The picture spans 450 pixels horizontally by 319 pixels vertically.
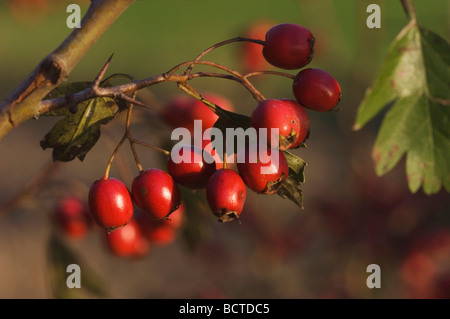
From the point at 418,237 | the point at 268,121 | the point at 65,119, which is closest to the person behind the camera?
the point at 268,121

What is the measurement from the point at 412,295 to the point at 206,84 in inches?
237

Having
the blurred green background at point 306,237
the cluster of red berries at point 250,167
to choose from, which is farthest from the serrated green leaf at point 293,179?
the blurred green background at point 306,237

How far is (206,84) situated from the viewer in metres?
7.91

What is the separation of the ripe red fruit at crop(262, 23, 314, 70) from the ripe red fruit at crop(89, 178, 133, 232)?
1.09 feet

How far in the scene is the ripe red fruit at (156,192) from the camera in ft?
2.85

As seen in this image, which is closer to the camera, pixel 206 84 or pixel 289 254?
pixel 289 254

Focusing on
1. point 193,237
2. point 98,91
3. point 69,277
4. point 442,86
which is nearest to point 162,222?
point 193,237

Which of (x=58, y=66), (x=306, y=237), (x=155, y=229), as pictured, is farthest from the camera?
(x=306, y=237)

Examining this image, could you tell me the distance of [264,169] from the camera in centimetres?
82

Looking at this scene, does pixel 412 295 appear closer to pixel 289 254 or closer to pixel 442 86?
pixel 289 254

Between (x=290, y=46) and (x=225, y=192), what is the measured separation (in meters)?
0.26

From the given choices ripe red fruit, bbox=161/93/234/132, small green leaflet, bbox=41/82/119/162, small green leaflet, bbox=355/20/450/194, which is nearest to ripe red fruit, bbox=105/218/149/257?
ripe red fruit, bbox=161/93/234/132

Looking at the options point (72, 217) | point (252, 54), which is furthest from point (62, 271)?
point (252, 54)
